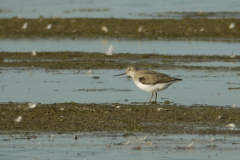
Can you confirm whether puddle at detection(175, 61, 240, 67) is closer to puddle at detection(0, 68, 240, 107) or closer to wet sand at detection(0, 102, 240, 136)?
puddle at detection(0, 68, 240, 107)

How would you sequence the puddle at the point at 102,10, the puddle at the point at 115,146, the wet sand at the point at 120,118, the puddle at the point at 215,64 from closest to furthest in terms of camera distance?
the puddle at the point at 115,146 → the wet sand at the point at 120,118 → the puddle at the point at 215,64 → the puddle at the point at 102,10

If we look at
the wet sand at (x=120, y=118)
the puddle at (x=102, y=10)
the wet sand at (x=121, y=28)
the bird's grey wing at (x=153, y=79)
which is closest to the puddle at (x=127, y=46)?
the wet sand at (x=121, y=28)

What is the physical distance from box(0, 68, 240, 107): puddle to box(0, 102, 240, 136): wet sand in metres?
0.96

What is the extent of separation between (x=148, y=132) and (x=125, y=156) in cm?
148

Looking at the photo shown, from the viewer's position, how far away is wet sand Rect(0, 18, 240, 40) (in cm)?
2925

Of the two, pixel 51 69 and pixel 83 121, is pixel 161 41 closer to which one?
pixel 51 69

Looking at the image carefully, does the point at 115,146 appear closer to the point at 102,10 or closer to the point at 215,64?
the point at 215,64

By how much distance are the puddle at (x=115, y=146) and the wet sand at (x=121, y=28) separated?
19.9 metres

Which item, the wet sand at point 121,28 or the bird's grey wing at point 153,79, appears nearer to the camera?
the bird's grey wing at point 153,79

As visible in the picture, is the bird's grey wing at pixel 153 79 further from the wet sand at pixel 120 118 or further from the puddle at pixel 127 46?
the puddle at pixel 127 46

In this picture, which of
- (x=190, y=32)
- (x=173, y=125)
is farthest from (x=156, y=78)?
(x=190, y=32)

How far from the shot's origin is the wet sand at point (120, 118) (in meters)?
9.81

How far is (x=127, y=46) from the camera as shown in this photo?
2552 centimetres

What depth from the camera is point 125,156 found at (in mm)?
8172
